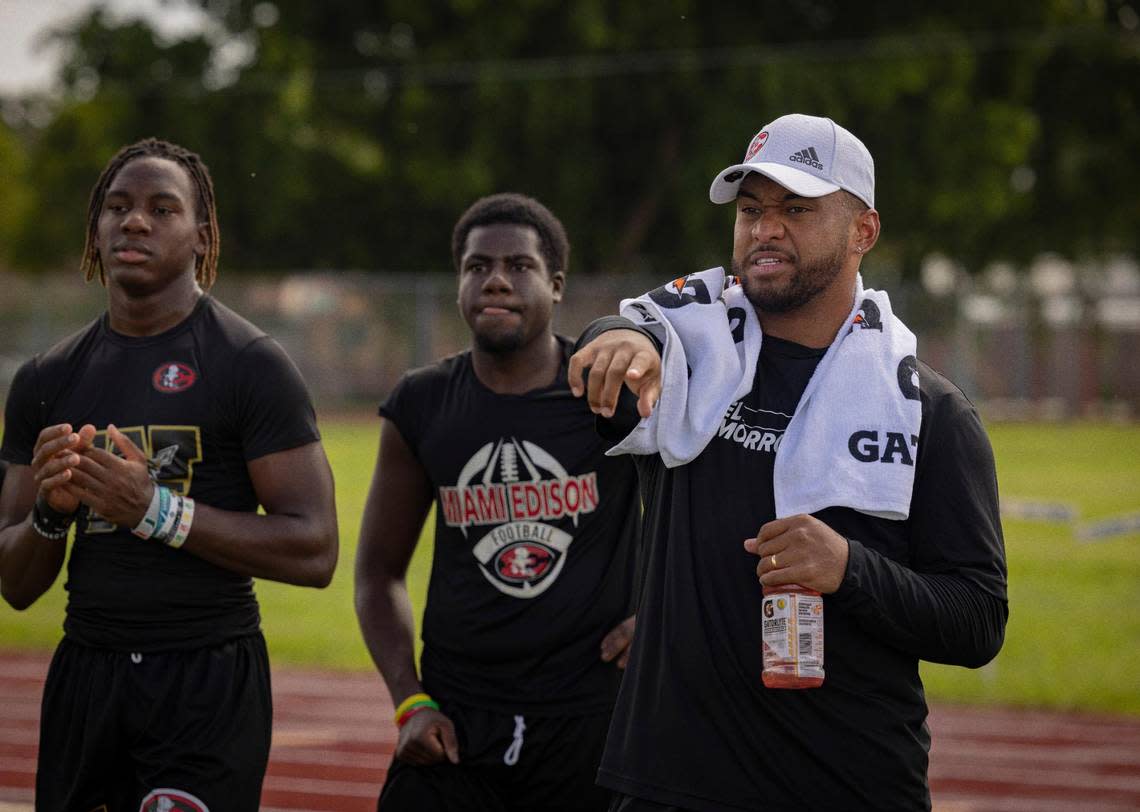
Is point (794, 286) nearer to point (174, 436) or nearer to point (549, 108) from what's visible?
point (174, 436)

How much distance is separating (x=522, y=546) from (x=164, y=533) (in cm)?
103

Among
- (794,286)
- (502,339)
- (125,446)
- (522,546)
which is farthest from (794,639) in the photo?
(502,339)

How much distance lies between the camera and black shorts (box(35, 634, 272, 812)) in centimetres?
348

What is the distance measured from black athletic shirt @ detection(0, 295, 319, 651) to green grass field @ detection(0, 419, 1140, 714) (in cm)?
637

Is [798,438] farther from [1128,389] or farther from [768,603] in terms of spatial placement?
[1128,389]

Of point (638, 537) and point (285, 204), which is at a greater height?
point (285, 204)

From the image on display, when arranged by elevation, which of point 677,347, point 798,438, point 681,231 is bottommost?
point 798,438

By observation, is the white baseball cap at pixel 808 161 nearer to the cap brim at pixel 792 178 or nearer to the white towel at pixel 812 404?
the cap brim at pixel 792 178

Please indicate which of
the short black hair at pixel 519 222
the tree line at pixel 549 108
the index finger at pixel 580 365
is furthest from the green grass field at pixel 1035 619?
the tree line at pixel 549 108

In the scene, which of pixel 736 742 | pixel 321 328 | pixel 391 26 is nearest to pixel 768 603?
pixel 736 742

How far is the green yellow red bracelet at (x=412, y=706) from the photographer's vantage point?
3.96 metres

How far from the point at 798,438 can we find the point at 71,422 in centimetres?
188

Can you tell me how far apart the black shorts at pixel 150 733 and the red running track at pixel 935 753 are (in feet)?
10.5

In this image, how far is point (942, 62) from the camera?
33.6m
